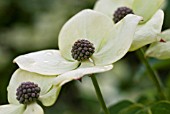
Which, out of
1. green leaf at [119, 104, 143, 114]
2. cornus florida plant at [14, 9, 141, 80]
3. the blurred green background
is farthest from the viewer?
the blurred green background

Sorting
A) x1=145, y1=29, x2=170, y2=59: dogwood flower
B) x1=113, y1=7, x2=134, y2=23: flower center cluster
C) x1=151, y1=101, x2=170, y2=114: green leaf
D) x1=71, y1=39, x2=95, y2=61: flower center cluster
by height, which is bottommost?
x1=151, y1=101, x2=170, y2=114: green leaf

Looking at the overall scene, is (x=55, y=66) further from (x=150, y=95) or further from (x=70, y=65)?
(x=150, y=95)

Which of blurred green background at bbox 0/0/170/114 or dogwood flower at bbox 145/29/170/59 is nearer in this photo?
dogwood flower at bbox 145/29/170/59

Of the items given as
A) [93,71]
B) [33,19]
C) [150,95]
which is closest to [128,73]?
[33,19]

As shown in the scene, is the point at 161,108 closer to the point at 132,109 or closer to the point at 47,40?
the point at 132,109

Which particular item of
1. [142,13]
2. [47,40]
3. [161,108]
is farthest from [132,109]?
[47,40]

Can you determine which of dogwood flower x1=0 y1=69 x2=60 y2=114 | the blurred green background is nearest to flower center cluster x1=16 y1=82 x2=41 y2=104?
dogwood flower x1=0 y1=69 x2=60 y2=114

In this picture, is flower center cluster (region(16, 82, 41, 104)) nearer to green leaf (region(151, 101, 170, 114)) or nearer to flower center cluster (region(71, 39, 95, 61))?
flower center cluster (region(71, 39, 95, 61))
